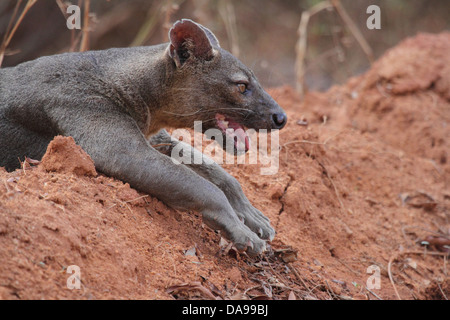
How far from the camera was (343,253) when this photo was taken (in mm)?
5527

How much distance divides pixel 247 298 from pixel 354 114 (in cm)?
547

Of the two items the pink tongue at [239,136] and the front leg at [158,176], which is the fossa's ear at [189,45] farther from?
the front leg at [158,176]

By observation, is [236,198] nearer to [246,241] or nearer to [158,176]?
[246,241]

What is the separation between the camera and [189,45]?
4.75 m

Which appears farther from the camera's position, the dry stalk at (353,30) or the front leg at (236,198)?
the dry stalk at (353,30)

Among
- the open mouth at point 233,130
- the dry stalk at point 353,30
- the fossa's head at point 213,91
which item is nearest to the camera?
the fossa's head at point 213,91

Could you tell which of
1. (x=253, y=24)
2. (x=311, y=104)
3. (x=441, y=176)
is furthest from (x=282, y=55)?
(x=441, y=176)

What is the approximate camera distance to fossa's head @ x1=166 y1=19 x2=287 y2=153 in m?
4.77

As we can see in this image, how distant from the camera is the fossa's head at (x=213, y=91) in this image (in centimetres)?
477

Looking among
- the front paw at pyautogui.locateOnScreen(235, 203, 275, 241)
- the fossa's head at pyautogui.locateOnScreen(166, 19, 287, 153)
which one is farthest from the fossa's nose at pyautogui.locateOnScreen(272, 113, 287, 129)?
the front paw at pyautogui.locateOnScreen(235, 203, 275, 241)

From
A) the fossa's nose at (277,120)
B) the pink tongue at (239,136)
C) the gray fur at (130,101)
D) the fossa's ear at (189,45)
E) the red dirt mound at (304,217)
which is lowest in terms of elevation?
the red dirt mound at (304,217)

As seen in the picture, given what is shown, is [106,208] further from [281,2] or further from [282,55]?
[281,2]

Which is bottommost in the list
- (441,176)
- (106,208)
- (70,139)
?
(441,176)

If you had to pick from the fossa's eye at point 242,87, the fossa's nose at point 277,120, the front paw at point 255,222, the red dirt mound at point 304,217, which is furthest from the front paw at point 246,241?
the fossa's eye at point 242,87
